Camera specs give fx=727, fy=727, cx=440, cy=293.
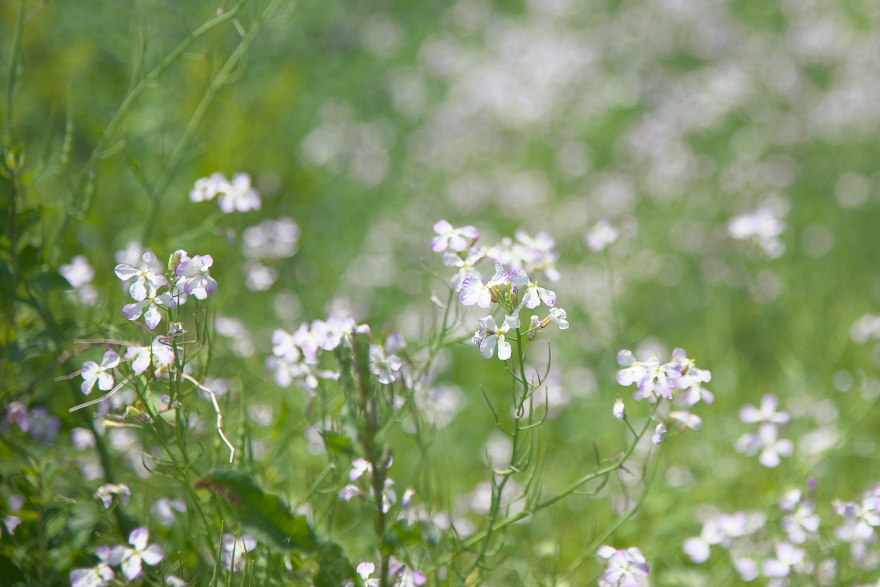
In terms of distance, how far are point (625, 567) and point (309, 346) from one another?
0.99 meters

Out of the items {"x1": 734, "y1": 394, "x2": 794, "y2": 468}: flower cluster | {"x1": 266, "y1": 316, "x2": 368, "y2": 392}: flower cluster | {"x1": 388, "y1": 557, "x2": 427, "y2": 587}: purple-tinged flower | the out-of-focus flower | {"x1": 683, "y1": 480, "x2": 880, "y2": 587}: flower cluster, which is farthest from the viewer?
the out-of-focus flower

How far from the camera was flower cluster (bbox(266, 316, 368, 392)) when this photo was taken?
189cm

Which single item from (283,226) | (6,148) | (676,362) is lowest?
(283,226)

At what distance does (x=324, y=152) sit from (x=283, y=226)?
3.35 metres

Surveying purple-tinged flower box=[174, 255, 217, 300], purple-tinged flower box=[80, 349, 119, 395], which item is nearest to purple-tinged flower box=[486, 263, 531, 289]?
purple-tinged flower box=[174, 255, 217, 300]

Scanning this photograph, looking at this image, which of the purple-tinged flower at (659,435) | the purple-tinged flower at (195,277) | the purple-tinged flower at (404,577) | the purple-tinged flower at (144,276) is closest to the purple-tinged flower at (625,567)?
the purple-tinged flower at (659,435)

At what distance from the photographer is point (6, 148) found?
2.15 metres

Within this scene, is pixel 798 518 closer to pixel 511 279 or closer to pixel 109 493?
pixel 511 279

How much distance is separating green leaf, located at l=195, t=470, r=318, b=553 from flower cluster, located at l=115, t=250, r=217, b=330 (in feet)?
1.24

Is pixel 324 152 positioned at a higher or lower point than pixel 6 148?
lower

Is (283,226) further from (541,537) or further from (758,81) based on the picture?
(758,81)

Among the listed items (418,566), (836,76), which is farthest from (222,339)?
(836,76)

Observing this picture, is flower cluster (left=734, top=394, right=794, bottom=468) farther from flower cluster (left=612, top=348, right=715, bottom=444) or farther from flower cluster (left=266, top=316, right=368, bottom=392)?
flower cluster (left=266, top=316, right=368, bottom=392)

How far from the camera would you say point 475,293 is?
1722 mm
